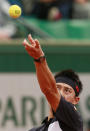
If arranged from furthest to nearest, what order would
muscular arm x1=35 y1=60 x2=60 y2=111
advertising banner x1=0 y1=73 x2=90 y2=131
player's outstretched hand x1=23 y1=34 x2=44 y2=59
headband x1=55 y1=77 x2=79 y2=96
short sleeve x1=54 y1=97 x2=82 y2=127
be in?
advertising banner x1=0 y1=73 x2=90 y2=131
headband x1=55 y1=77 x2=79 y2=96
short sleeve x1=54 y1=97 x2=82 y2=127
muscular arm x1=35 y1=60 x2=60 y2=111
player's outstretched hand x1=23 y1=34 x2=44 y2=59

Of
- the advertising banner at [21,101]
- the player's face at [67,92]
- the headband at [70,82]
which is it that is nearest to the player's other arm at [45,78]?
the player's face at [67,92]

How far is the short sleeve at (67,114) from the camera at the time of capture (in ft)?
11.8

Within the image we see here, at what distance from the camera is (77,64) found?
7359 mm

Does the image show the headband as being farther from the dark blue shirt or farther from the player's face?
the dark blue shirt

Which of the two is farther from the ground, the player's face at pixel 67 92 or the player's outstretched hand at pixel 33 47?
the player's outstretched hand at pixel 33 47

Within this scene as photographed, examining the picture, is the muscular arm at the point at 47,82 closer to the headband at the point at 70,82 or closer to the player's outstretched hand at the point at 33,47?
the player's outstretched hand at the point at 33,47

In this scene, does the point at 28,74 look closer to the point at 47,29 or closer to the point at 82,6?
the point at 47,29

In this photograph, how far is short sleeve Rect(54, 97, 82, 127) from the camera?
3.60m

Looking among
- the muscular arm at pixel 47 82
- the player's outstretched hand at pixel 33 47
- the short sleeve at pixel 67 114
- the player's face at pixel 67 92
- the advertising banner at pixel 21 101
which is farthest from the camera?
the advertising banner at pixel 21 101

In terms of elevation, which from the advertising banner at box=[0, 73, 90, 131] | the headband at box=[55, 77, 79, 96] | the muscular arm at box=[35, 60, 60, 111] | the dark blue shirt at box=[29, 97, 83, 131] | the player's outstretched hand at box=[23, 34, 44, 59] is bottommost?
the advertising banner at box=[0, 73, 90, 131]

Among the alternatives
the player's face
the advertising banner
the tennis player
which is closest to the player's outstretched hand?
the tennis player

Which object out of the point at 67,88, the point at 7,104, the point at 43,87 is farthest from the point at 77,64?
the point at 43,87

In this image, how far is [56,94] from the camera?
3.57 metres

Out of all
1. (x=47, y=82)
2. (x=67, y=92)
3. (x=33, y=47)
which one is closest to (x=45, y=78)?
(x=47, y=82)
